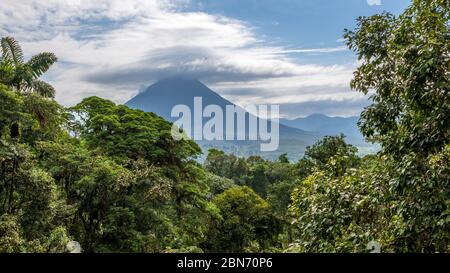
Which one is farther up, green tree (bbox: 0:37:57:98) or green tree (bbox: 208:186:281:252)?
green tree (bbox: 0:37:57:98)

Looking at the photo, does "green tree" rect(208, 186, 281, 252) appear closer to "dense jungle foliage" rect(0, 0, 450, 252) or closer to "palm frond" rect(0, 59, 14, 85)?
"dense jungle foliage" rect(0, 0, 450, 252)

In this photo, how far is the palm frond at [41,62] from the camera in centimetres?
1529

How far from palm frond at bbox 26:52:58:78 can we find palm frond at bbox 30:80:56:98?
0.62 metres

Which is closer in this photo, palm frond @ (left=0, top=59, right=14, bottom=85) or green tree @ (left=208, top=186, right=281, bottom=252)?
palm frond @ (left=0, top=59, right=14, bottom=85)

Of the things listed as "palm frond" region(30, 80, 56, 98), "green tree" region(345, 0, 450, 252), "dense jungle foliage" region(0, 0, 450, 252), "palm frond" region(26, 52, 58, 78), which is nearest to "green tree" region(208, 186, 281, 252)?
"dense jungle foliage" region(0, 0, 450, 252)

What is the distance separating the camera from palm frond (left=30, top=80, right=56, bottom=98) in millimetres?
14664

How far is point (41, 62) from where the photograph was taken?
50.3 feet

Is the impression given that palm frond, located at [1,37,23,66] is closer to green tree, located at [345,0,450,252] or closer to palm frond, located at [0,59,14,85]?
palm frond, located at [0,59,14,85]

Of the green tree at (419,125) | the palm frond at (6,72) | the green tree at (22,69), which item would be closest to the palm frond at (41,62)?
the green tree at (22,69)

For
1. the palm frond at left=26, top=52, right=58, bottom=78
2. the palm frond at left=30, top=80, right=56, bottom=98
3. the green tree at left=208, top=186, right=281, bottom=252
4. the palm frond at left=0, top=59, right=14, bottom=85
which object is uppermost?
the palm frond at left=26, top=52, right=58, bottom=78

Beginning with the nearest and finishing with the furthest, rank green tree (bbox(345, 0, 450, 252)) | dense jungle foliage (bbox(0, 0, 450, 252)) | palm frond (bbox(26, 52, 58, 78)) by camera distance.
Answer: green tree (bbox(345, 0, 450, 252))
dense jungle foliage (bbox(0, 0, 450, 252))
palm frond (bbox(26, 52, 58, 78))

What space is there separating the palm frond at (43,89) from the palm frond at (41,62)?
0.62 meters

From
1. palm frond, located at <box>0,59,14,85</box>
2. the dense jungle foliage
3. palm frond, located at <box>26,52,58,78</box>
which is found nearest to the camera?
the dense jungle foliage
